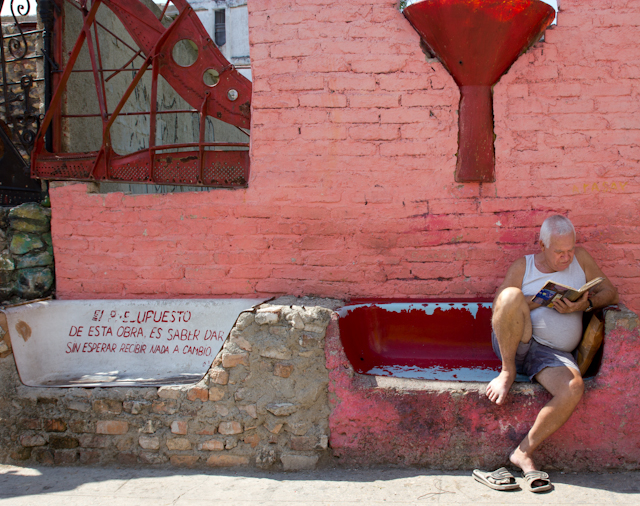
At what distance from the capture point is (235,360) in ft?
8.49

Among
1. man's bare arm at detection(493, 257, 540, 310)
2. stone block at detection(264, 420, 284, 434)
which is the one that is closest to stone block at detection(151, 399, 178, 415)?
stone block at detection(264, 420, 284, 434)

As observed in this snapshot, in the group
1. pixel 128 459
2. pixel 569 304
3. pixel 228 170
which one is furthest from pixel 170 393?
pixel 569 304

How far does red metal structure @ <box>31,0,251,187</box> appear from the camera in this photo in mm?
3309

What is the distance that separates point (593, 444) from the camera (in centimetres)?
239

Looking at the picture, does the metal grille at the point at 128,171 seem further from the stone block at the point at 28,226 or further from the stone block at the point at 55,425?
the stone block at the point at 55,425

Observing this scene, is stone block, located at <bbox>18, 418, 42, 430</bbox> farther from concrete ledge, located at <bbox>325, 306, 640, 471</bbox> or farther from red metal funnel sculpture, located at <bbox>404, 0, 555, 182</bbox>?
red metal funnel sculpture, located at <bbox>404, 0, 555, 182</bbox>

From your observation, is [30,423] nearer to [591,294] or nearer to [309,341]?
[309,341]

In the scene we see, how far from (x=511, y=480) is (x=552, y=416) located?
1.09ft

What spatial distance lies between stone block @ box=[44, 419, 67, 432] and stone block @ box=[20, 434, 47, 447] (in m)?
0.06

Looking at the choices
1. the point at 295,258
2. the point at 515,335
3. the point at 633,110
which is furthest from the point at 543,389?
the point at 633,110

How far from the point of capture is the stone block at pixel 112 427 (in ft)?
8.63

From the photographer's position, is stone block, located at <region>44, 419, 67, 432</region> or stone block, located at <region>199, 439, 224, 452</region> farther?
stone block, located at <region>44, 419, 67, 432</region>

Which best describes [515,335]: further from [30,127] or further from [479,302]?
[30,127]

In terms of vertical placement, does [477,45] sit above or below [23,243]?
above
